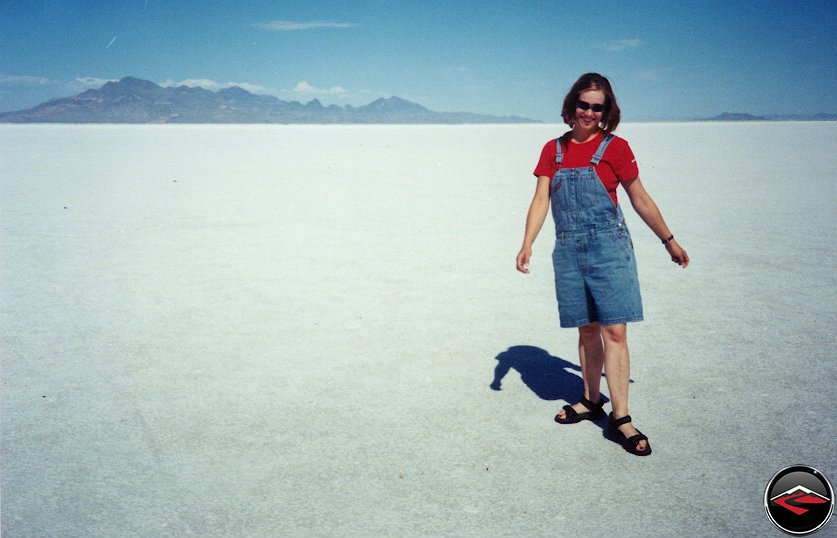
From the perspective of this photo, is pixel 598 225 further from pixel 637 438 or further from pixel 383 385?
pixel 383 385

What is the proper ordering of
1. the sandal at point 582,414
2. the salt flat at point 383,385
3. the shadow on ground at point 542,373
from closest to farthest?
1. the salt flat at point 383,385
2. the sandal at point 582,414
3. the shadow on ground at point 542,373

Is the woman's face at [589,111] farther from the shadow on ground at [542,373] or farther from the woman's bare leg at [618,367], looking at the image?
the shadow on ground at [542,373]

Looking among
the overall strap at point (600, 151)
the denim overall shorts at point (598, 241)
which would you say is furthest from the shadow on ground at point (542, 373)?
the overall strap at point (600, 151)

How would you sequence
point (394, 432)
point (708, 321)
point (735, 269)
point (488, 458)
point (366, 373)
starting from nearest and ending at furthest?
point (488, 458) < point (394, 432) < point (366, 373) < point (708, 321) < point (735, 269)

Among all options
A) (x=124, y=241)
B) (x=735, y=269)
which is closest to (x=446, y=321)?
(x=735, y=269)

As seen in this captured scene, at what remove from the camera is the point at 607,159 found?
278 cm

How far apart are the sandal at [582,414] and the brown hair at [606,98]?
4.78 feet

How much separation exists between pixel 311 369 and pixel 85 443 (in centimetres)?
136

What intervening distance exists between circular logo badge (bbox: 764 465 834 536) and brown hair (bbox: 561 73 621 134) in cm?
172

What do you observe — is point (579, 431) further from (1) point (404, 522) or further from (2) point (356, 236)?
(2) point (356, 236)

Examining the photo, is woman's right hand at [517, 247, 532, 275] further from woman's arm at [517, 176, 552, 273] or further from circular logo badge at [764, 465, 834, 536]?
circular logo badge at [764, 465, 834, 536]

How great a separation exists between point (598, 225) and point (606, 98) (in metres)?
0.60

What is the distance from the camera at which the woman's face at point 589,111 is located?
2732 millimetres

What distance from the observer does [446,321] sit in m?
4.77
